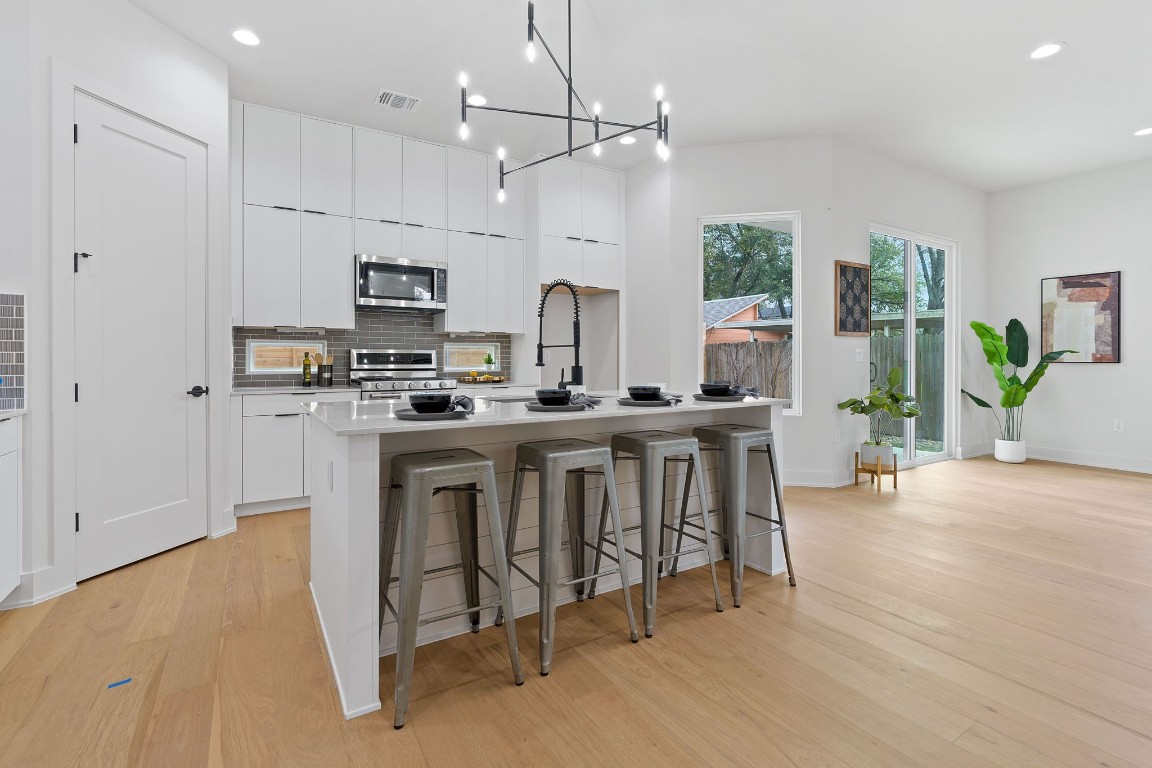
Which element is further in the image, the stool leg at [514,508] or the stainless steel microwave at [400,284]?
the stainless steel microwave at [400,284]

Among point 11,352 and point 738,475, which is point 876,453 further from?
point 11,352

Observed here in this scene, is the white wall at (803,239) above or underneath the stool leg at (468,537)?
above

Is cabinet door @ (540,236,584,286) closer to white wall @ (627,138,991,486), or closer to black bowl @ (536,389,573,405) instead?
white wall @ (627,138,991,486)

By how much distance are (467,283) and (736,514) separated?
3356 millimetres

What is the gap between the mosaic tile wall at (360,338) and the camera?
4332mm

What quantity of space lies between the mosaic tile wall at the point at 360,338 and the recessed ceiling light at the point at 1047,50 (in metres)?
4.52

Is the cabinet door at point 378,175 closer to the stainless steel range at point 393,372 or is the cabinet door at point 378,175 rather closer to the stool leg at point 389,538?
the stainless steel range at point 393,372

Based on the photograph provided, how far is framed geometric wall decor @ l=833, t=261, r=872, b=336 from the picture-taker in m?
4.92

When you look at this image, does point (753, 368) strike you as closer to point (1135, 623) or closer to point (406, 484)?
point (1135, 623)

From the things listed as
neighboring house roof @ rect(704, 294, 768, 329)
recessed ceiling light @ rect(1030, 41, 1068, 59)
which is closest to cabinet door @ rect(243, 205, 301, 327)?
neighboring house roof @ rect(704, 294, 768, 329)

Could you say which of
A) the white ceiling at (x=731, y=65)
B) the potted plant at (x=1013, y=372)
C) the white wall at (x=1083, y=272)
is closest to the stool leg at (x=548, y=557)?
the white ceiling at (x=731, y=65)

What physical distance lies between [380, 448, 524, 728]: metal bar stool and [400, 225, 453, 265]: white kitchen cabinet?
3.10 metres

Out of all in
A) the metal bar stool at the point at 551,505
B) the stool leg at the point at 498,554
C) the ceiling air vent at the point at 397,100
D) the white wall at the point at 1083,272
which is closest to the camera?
the stool leg at the point at 498,554

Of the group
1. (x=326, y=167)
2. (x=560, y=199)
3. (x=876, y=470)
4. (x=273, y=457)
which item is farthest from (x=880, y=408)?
(x=326, y=167)
